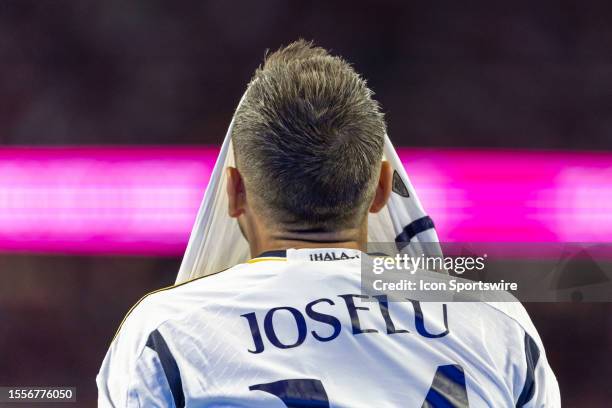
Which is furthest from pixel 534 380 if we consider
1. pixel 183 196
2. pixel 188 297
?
pixel 183 196

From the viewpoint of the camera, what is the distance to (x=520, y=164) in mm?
1957

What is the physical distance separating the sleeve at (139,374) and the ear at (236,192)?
0.14m

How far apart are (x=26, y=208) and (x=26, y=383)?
50 cm

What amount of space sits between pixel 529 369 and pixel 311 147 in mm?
286

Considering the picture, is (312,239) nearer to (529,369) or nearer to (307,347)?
(307,347)

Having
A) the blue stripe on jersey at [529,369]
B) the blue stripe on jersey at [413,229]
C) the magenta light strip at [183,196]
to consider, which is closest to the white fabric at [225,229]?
the blue stripe on jersey at [413,229]

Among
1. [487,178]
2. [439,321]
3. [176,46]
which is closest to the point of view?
[439,321]

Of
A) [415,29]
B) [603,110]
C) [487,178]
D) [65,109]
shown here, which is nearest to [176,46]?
[65,109]

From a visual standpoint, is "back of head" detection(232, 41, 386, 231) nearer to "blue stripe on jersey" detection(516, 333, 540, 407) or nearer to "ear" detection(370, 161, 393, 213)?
"ear" detection(370, 161, 393, 213)

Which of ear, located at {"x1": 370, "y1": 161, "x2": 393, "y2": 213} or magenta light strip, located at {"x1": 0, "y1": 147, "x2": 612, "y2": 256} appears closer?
ear, located at {"x1": 370, "y1": 161, "x2": 393, "y2": 213}

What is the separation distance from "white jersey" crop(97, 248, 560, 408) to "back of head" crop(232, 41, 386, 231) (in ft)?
0.14

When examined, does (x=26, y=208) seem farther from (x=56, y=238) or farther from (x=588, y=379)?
(x=588, y=379)

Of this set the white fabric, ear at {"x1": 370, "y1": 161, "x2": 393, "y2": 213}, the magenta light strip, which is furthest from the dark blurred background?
ear at {"x1": 370, "y1": 161, "x2": 393, "y2": 213}

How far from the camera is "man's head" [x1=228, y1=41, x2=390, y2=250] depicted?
65 cm
